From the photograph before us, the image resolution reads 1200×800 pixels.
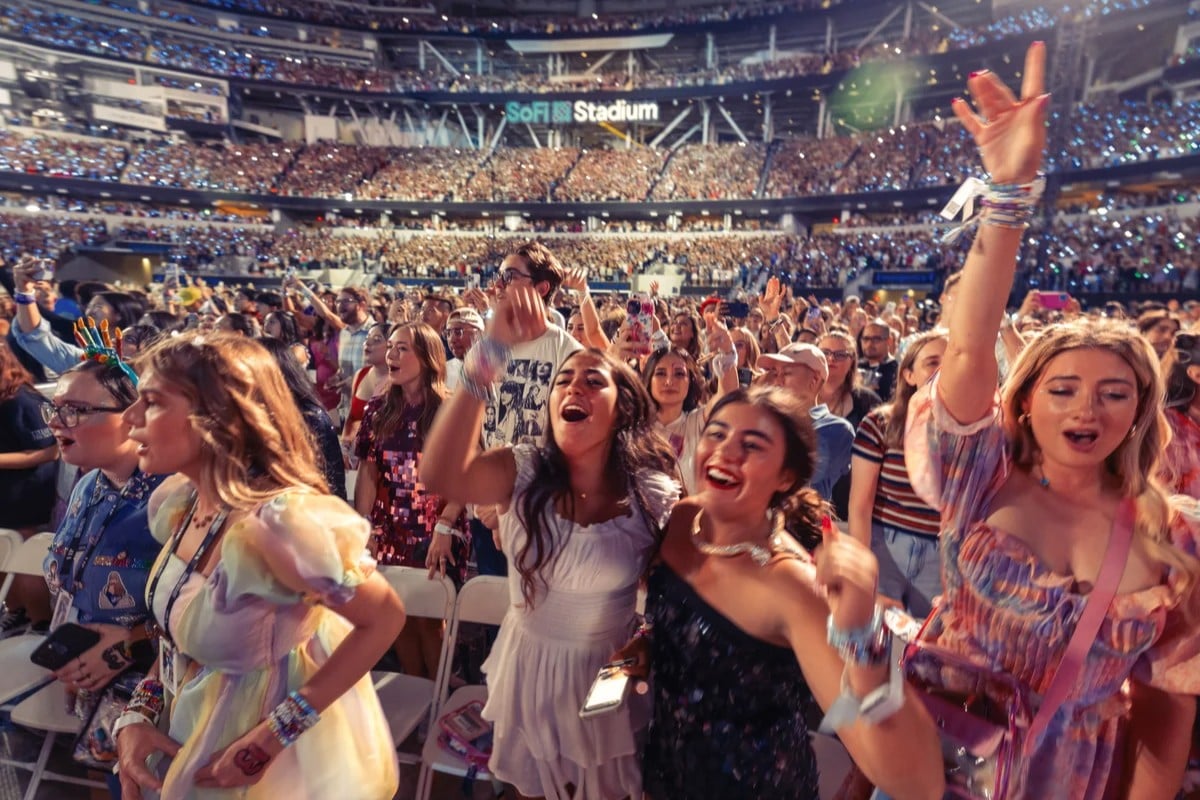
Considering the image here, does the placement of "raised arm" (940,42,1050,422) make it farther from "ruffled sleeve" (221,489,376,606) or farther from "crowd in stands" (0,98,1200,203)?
"crowd in stands" (0,98,1200,203)

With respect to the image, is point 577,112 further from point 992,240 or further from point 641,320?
point 992,240

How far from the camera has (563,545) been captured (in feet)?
5.78

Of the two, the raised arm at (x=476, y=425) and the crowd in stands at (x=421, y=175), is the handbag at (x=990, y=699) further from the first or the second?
the crowd in stands at (x=421, y=175)

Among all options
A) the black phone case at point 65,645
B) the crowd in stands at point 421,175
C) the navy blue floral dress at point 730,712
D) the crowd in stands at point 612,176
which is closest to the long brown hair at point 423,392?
the black phone case at point 65,645

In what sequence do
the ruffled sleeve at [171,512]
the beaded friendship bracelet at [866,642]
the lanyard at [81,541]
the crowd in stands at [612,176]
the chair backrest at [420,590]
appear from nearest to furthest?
the beaded friendship bracelet at [866,642] → the ruffled sleeve at [171,512] → the lanyard at [81,541] → the chair backrest at [420,590] → the crowd in stands at [612,176]

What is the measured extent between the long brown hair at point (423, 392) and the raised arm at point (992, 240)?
2589 mm

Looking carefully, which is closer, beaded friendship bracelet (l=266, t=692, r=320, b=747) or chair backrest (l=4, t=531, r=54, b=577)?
beaded friendship bracelet (l=266, t=692, r=320, b=747)

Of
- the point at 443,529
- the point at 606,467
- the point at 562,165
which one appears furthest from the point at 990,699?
the point at 562,165

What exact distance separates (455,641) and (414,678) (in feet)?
1.04

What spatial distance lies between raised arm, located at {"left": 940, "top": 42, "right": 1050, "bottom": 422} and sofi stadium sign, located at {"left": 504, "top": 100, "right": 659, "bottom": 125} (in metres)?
37.0

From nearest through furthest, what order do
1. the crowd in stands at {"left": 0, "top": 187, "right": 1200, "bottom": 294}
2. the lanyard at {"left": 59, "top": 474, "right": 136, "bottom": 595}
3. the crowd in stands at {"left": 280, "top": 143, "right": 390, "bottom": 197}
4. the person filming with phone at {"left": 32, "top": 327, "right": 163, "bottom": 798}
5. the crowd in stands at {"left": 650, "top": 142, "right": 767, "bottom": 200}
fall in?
1. the person filming with phone at {"left": 32, "top": 327, "right": 163, "bottom": 798}
2. the lanyard at {"left": 59, "top": 474, "right": 136, "bottom": 595}
3. the crowd in stands at {"left": 0, "top": 187, "right": 1200, "bottom": 294}
4. the crowd in stands at {"left": 650, "top": 142, "right": 767, "bottom": 200}
5. the crowd in stands at {"left": 280, "top": 143, "right": 390, "bottom": 197}

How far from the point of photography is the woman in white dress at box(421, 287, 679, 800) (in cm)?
174

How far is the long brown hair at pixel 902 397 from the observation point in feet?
8.07

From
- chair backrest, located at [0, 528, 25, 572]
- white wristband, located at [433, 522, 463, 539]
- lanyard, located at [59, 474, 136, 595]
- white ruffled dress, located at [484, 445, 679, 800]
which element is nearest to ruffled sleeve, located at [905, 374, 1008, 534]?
white ruffled dress, located at [484, 445, 679, 800]
